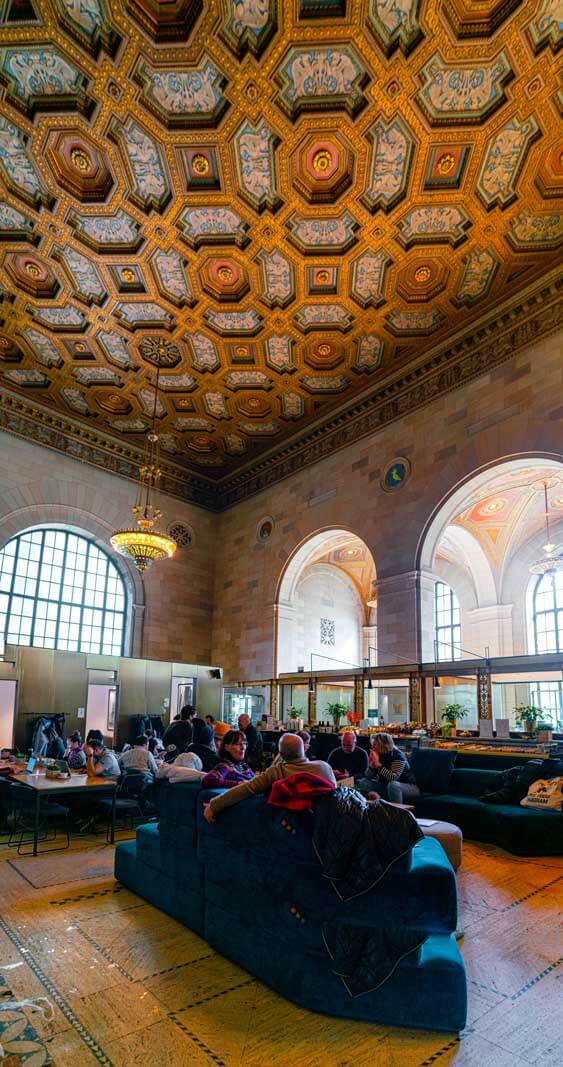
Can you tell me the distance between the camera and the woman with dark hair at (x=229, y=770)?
162 inches

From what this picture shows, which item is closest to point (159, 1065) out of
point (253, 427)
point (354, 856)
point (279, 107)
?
point (354, 856)

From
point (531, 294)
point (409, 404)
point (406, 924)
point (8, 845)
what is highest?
point (531, 294)

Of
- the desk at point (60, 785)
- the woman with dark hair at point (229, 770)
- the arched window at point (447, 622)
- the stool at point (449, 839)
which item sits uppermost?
the arched window at point (447, 622)

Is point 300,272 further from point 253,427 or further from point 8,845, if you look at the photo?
point 8,845

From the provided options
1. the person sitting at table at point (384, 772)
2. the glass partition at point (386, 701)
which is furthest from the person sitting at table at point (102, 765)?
the glass partition at point (386, 701)

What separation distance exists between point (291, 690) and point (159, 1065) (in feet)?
37.5

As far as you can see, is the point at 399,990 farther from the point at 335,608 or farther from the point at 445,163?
the point at 335,608

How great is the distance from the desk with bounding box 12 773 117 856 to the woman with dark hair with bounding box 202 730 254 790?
1460 millimetres

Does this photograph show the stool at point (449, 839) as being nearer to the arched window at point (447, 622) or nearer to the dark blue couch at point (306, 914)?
the dark blue couch at point (306, 914)

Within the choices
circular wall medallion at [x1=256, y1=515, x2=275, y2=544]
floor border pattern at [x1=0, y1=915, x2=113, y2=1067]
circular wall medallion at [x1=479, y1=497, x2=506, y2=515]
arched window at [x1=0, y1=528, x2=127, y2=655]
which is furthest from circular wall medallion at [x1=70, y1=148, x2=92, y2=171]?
circular wall medallion at [x1=479, y1=497, x2=506, y2=515]

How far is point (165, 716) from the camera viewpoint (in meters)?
14.3

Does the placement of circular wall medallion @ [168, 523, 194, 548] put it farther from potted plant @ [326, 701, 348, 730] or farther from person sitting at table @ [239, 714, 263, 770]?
person sitting at table @ [239, 714, 263, 770]

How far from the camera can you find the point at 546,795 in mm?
6152

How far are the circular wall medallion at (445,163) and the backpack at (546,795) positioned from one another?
8067 mm
